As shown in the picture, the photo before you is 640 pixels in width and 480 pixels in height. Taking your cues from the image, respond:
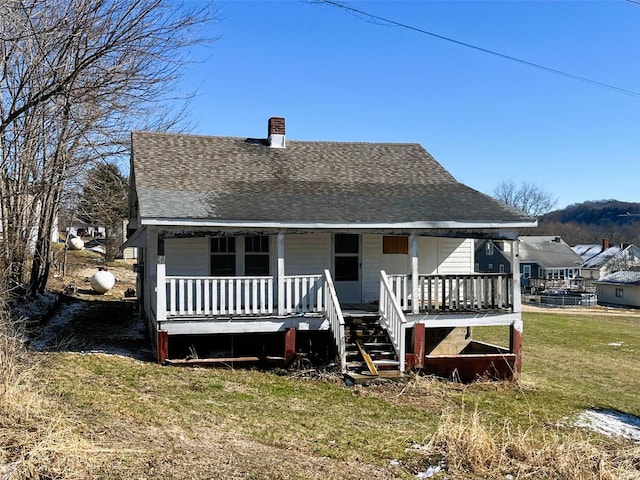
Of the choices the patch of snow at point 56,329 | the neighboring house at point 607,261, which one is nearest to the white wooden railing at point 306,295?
the patch of snow at point 56,329

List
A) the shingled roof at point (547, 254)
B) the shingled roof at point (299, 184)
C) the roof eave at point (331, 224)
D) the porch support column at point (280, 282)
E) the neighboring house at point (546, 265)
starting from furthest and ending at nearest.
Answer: the shingled roof at point (547, 254)
the neighboring house at point (546, 265)
the shingled roof at point (299, 184)
the porch support column at point (280, 282)
the roof eave at point (331, 224)

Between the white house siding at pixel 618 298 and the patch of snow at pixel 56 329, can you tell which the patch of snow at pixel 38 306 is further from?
the white house siding at pixel 618 298

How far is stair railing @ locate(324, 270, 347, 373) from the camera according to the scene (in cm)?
1174

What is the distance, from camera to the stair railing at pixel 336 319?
38.5 feet

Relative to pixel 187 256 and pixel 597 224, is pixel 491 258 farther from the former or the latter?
pixel 597 224

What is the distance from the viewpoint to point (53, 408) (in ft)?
24.1

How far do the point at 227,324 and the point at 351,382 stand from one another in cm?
297

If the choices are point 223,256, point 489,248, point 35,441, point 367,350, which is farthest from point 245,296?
point 489,248

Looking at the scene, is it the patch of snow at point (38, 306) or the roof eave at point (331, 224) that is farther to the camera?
the patch of snow at point (38, 306)

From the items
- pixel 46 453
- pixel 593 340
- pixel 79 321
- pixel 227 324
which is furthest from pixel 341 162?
pixel 593 340

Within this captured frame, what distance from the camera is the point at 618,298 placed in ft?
206

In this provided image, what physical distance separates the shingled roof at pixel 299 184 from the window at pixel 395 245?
119cm

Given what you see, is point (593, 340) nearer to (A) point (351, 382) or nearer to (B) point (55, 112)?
(A) point (351, 382)

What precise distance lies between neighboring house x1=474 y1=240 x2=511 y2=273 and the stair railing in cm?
5733
